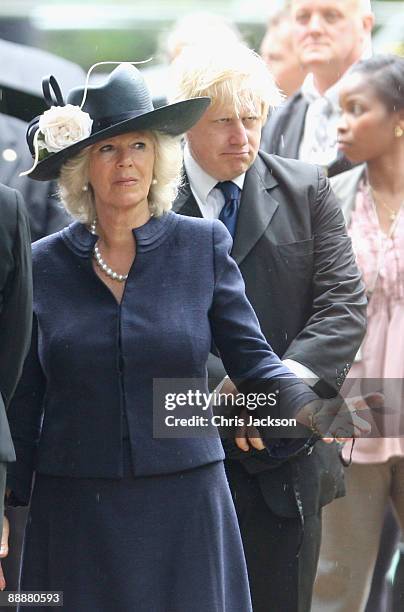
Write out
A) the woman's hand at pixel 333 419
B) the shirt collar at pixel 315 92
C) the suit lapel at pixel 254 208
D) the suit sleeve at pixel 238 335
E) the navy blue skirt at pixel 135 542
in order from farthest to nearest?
the shirt collar at pixel 315 92, the suit lapel at pixel 254 208, the woman's hand at pixel 333 419, the suit sleeve at pixel 238 335, the navy blue skirt at pixel 135 542

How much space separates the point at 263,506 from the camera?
3135 millimetres

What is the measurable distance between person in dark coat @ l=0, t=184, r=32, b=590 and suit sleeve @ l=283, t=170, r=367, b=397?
77 centimetres

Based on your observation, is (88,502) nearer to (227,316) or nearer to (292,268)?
(227,316)

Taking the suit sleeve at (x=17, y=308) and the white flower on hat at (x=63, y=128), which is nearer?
the suit sleeve at (x=17, y=308)

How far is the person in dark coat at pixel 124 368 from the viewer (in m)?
2.73

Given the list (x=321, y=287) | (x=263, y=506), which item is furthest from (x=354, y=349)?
(x=263, y=506)

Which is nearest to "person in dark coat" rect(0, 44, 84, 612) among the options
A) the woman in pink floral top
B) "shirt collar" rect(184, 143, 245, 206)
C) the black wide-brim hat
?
the black wide-brim hat

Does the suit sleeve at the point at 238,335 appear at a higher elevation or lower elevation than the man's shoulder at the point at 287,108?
lower

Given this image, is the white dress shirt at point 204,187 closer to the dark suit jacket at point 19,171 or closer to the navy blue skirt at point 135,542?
the dark suit jacket at point 19,171

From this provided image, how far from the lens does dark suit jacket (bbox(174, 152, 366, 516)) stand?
3135mm

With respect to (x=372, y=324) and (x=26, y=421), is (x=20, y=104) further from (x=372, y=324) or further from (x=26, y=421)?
(x=372, y=324)

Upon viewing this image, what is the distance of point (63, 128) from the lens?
2.84 metres

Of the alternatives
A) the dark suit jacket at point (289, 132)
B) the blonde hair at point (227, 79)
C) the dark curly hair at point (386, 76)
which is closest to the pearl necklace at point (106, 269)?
the blonde hair at point (227, 79)

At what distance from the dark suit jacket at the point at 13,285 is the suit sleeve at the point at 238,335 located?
Result: 0.44 metres
